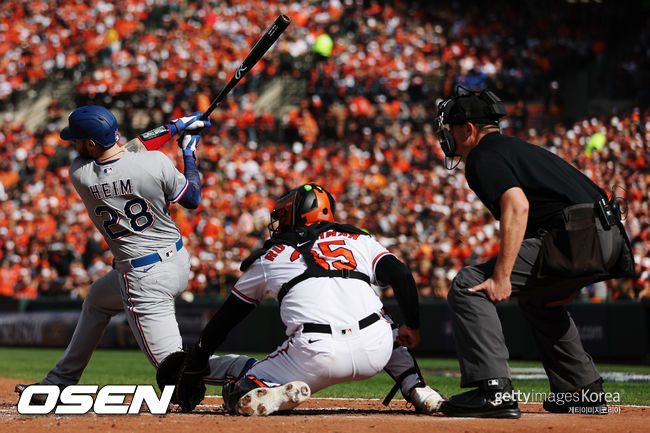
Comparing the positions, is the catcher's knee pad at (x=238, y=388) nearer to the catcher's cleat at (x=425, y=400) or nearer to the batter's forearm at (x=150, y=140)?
the catcher's cleat at (x=425, y=400)

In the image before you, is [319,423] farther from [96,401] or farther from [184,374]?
[96,401]

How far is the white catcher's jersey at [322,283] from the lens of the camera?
16.6 feet

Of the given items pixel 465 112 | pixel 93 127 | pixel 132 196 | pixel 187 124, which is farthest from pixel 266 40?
pixel 465 112

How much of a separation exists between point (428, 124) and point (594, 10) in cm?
738

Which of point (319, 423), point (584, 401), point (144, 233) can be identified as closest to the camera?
point (319, 423)

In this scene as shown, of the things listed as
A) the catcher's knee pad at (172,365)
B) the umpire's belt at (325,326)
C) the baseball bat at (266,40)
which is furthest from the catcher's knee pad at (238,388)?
the baseball bat at (266,40)

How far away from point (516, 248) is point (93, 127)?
2704 millimetres

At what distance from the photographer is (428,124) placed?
69.4 feet

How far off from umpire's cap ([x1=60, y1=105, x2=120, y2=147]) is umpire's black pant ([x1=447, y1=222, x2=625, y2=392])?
2.35 m

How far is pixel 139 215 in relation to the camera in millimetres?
5852

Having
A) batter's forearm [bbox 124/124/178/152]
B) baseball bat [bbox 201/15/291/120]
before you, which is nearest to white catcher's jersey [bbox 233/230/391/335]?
batter's forearm [bbox 124/124/178/152]

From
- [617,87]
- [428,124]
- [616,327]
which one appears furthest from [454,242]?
[617,87]

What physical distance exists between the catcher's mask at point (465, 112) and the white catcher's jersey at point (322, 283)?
785mm

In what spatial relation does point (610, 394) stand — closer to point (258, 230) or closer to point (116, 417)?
point (116, 417)
